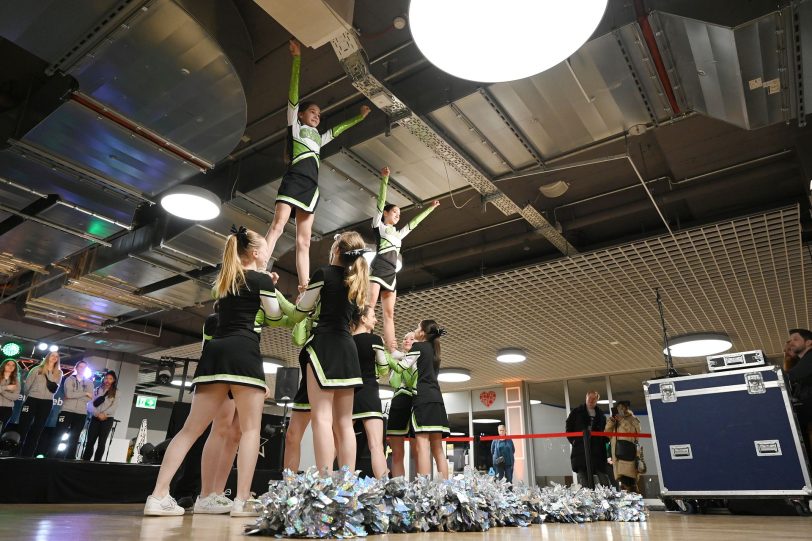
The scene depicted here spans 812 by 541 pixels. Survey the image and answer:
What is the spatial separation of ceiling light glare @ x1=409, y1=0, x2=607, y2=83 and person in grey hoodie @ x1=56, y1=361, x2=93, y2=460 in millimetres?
7645

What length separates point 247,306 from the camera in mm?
2611

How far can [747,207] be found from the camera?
18.3 ft

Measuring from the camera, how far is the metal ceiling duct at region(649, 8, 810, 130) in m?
2.87

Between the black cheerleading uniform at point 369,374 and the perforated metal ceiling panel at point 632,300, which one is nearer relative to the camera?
the black cheerleading uniform at point 369,374

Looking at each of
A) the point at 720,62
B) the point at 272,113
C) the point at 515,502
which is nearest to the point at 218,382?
the point at 515,502

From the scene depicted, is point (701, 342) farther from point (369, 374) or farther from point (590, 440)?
point (369, 374)

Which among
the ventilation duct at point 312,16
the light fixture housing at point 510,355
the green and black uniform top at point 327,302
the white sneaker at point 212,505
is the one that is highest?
the ventilation duct at point 312,16

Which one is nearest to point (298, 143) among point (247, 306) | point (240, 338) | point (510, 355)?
point (247, 306)

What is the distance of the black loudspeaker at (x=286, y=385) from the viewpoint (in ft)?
25.8

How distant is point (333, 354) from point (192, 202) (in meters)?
3.00

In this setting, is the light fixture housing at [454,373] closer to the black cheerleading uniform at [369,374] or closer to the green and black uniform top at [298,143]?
the black cheerleading uniform at [369,374]

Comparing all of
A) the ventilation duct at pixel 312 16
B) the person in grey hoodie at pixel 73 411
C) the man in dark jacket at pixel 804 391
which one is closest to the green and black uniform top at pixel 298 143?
the ventilation duct at pixel 312 16

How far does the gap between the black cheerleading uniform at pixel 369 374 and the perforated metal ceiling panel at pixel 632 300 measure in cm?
349

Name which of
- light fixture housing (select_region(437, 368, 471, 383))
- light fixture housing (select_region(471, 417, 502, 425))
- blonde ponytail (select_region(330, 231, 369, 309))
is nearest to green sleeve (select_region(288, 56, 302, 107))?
blonde ponytail (select_region(330, 231, 369, 309))
